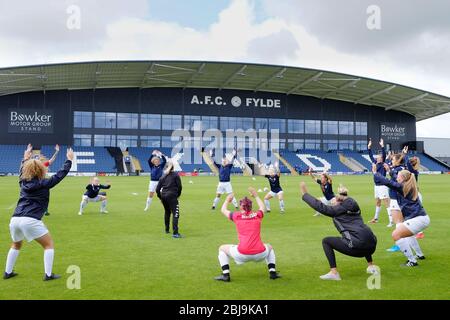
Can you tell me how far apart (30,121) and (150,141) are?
1837cm

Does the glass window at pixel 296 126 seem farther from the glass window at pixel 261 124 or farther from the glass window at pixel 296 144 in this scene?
the glass window at pixel 261 124

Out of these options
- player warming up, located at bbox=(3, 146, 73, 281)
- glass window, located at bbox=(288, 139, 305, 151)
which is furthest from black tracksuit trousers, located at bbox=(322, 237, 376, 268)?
glass window, located at bbox=(288, 139, 305, 151)

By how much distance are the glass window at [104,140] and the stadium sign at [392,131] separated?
50099mm

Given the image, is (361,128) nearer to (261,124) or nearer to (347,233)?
(261,124)

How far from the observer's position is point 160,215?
1638 cm

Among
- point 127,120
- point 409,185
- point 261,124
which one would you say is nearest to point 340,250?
point 409,185

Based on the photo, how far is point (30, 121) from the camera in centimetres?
6316

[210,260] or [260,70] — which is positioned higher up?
[260,70]

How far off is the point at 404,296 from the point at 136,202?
655 inches

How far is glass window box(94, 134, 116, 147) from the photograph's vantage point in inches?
2621

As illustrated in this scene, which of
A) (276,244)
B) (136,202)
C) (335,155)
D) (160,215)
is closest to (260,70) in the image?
(335,155)

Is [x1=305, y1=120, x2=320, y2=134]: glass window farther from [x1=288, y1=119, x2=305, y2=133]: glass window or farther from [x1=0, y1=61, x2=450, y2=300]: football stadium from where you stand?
[x1=288, y1=119, x2=305, y2=133]: glass window

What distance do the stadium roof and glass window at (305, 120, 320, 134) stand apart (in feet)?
15.6
